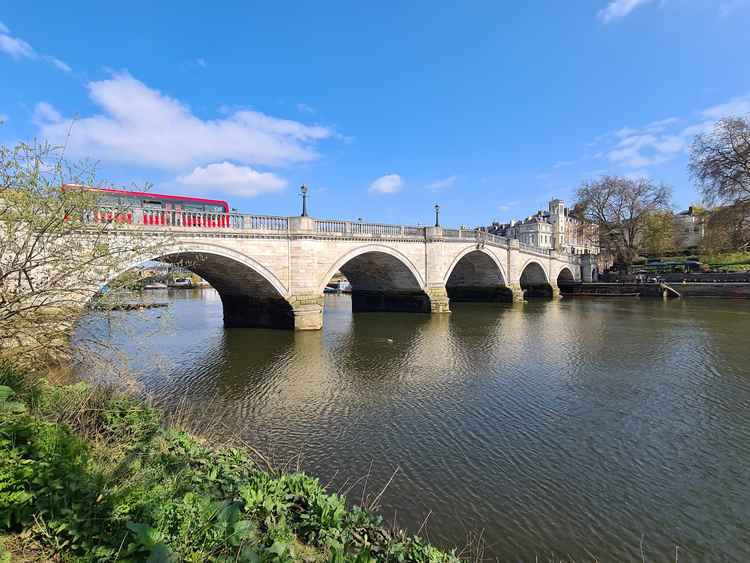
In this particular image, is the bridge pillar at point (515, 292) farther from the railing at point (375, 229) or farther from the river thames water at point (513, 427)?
the river thames water at point (513, 427)

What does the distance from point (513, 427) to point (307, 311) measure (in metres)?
12.5

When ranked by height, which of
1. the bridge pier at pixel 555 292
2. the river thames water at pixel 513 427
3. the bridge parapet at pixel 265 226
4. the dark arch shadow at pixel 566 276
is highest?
the bridge parapet at pixel 265 226

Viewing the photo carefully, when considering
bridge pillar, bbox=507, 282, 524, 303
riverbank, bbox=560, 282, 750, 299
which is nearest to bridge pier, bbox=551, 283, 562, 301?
riverbank, bbox=560, 282, 750, 299

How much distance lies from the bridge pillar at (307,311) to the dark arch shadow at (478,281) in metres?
16.4

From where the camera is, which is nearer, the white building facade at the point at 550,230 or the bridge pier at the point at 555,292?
the bridge pier at the point at 555,292

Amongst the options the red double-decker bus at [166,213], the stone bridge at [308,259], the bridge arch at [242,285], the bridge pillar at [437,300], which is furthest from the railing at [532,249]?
the red double-decker bus at [166,213]

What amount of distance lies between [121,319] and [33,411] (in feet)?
5.11

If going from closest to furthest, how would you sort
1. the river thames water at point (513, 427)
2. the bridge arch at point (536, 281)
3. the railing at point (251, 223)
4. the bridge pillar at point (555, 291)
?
the river thames water at point (513, 427), the railing at point (251, 223), the bridge pillar at point (555, 291), the bridge arch at point (536, 281)

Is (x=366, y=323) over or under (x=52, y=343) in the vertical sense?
under

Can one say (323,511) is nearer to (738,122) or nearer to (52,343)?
(52,343)

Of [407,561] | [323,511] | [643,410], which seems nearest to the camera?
[407,561]

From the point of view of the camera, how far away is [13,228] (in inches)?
189

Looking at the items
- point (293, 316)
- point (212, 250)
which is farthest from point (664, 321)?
point (212, 250)

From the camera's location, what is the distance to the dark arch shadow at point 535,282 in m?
40.7
